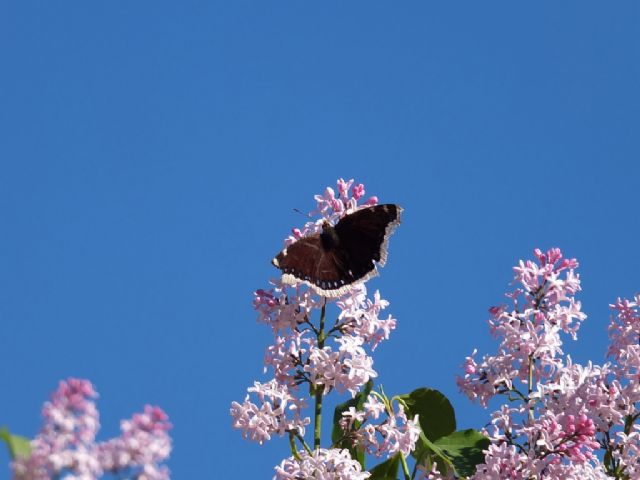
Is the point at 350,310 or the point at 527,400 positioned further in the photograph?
the point at 527,400

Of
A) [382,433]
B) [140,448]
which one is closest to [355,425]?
[382,433]

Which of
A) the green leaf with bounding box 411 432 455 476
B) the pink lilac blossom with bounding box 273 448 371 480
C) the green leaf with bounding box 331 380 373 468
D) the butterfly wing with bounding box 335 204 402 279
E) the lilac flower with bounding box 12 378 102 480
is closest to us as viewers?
the lilac flower with bounding box 12 378 102 480

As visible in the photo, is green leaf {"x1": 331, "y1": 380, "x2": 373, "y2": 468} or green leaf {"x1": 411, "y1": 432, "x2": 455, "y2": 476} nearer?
green leaf {"x1": 331, "y1": 380, "x2": 373, "y2": 468}

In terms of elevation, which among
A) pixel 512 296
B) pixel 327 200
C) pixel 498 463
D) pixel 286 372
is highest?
pixel 327 200

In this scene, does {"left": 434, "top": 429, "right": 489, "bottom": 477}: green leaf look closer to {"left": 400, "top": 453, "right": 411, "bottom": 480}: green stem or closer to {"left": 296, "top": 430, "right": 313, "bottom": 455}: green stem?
{"left": 400, "top": 453, "right": 411, "bottom": 480}: green stem

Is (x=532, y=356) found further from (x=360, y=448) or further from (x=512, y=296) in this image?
(x=360, y=448)

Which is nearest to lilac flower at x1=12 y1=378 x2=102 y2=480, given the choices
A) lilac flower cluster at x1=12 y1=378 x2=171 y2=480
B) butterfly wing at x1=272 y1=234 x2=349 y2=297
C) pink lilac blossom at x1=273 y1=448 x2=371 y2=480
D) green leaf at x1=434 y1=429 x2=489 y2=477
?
lilac flower cluster at x1=12 y1=378 x2=171 y2=480

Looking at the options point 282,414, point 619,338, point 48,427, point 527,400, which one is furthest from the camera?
point 619,338

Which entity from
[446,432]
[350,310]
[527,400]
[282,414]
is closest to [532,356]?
[527,400]
